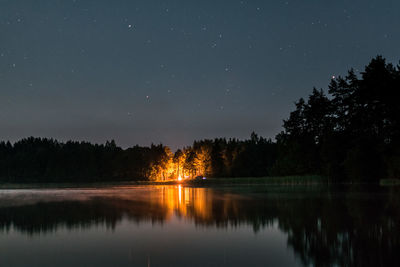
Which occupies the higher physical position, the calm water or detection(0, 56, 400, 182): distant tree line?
detection(0, 56, 400, 182): distant tree line

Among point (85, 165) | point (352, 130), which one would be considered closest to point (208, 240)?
point (352, 130)

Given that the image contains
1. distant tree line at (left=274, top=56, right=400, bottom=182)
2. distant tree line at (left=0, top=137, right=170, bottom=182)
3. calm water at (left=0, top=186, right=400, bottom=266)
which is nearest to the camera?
calm water at (left=0, top=186, right=400, bottom=266)

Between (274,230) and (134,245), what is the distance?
15.5 feet

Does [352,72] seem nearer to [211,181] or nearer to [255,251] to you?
[211,181]

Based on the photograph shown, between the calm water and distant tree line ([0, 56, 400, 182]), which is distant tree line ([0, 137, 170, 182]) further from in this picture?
the calm water

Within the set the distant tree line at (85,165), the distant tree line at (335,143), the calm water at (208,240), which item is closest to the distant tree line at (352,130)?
the distant tree line at (335,143)

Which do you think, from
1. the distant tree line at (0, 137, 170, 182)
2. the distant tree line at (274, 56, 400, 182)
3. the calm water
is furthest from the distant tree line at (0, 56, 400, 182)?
the calm water

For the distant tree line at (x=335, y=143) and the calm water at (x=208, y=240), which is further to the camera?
the distant tree line at (x=335, y=143)

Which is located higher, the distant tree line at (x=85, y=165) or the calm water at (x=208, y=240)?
the distant tree line at (x=85, y=165)

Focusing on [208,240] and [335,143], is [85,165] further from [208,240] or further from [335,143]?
[208,240]

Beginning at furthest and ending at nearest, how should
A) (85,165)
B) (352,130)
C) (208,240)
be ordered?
(85,165) < (352,130) < (208,240)

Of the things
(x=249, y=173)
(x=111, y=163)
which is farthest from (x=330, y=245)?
(x=111, y=163)

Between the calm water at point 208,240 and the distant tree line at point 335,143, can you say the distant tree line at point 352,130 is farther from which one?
the calm water at point 208,240

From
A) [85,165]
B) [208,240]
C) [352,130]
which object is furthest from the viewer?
[85,165]
